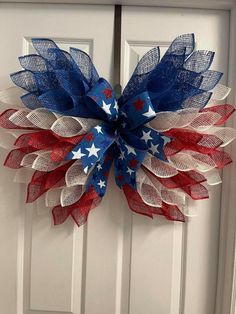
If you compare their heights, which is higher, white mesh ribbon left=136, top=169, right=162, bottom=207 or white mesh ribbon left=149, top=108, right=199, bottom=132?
white mesh ribbon left=149, top=108, right=199, bottom=132

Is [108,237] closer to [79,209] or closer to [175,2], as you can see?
[79,209]

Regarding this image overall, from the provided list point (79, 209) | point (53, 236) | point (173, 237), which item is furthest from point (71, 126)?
point (173, 237)

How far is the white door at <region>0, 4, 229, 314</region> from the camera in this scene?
105 centimetres

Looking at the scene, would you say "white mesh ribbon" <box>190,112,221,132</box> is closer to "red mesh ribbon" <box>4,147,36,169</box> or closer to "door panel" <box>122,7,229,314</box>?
"door panel" <box>122,7,229,314</box>

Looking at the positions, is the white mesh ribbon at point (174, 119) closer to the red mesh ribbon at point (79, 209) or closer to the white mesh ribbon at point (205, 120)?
the white mesh ribbon at point (205, 120)

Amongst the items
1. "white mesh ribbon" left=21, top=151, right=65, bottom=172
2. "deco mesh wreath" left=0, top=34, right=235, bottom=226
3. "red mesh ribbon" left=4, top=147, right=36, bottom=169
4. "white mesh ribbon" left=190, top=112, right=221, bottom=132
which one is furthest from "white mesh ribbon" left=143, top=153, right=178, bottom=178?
"red mesh ribbon" left=4, top=147, right=36, bottom=169

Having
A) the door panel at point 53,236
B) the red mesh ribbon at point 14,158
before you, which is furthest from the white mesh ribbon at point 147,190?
the red mesh ribbon at point 14,158

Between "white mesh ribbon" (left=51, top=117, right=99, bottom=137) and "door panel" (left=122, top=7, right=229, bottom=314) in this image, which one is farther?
"door panel" (left=122, top=7, right=229, bottom=314)

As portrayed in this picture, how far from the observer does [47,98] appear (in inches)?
37.5

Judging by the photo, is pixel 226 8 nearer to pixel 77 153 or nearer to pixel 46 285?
pixel 77 153

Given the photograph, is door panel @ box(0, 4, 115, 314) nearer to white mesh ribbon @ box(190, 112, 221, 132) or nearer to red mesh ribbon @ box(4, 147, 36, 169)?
red mesh ribbon @ box(4, 147, 36, 169)

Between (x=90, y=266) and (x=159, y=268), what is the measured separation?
22 cm

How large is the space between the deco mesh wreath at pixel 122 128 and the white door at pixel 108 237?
0.25 feet

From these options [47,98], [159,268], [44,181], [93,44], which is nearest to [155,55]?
[93,44]
